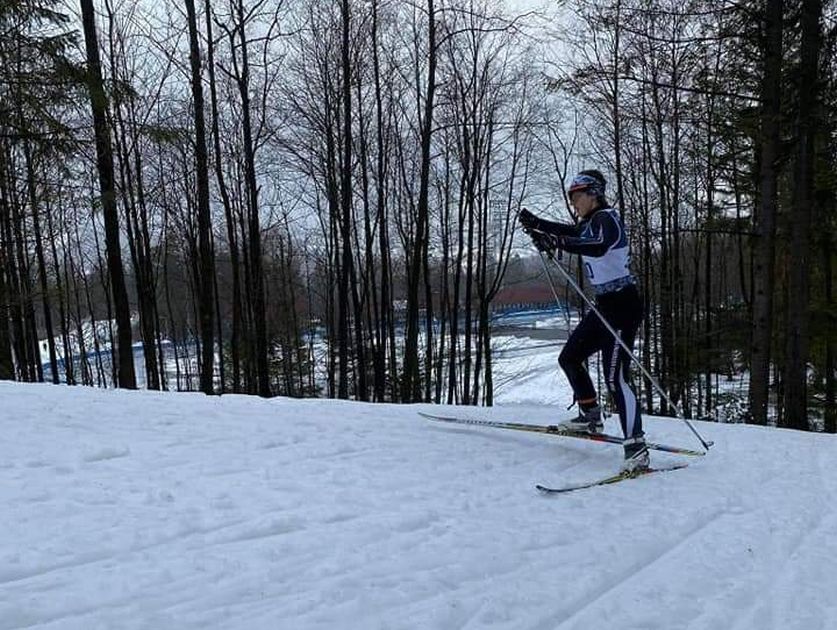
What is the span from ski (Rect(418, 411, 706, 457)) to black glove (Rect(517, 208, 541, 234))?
1800 millimetres

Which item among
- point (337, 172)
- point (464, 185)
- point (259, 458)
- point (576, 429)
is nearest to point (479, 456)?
point (576, 429)

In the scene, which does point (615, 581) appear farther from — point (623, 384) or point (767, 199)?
point (767, 199)

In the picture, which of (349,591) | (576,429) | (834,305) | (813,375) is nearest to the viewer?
(349,591)

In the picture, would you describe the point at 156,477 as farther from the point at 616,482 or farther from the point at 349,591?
the point at 616,482

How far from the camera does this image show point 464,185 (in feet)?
73.2

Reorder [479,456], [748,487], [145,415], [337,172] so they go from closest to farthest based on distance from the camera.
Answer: [748,487] < [479,456] < [145,415] < [337,172]

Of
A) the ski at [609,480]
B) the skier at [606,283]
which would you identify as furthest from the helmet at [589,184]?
the ski at [609,480]

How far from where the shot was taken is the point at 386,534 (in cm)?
321

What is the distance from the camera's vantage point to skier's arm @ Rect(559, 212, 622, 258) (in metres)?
Result: 4.67

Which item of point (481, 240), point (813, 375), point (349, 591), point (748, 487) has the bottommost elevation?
point (813, 375)

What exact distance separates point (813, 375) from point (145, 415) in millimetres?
18834

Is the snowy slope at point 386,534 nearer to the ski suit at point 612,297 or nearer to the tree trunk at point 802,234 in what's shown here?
the ski suit at point 612,297

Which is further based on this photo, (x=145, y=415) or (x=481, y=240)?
(x=481, y=240)

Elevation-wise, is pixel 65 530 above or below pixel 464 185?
below
